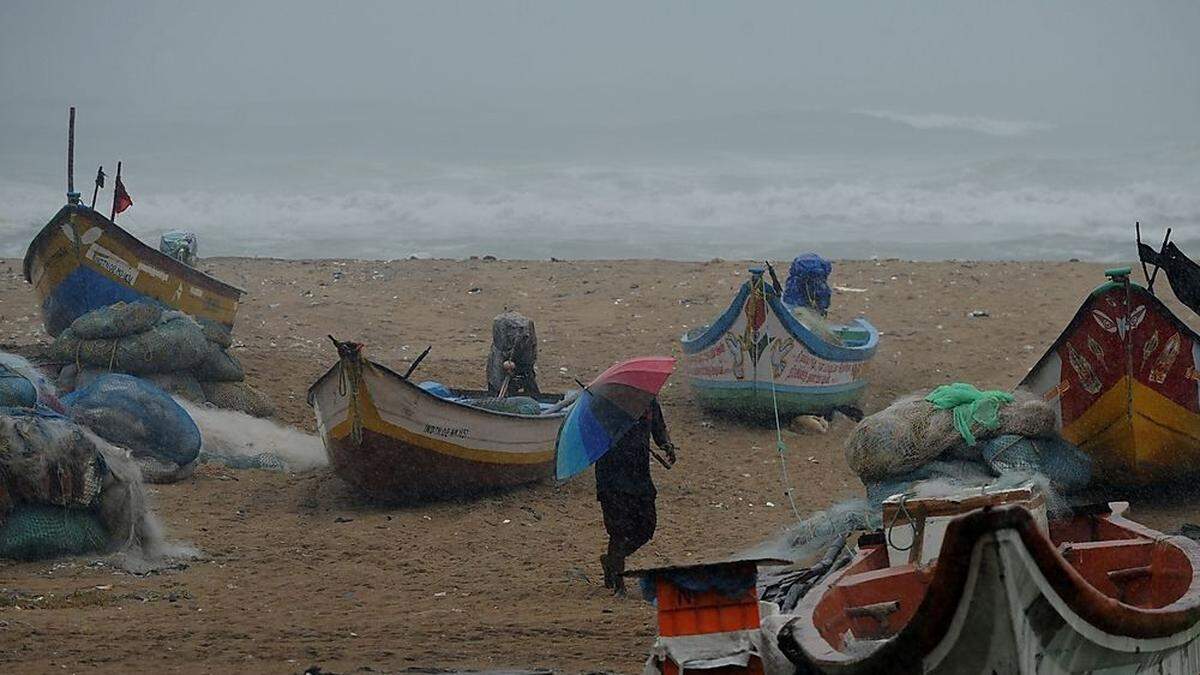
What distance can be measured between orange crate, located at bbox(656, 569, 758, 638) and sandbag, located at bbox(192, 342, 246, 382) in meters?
8.50

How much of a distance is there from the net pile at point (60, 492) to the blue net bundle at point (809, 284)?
6.32 m

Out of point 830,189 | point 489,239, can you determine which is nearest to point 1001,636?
point 489,239

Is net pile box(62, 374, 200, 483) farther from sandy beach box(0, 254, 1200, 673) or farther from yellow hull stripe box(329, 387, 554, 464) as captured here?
yellow hull stripe box(329, 387, 554, 464)

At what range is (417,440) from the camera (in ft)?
37.0

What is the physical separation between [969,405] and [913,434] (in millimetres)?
415

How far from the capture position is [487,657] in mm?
7809

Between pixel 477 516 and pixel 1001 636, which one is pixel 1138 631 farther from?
pixel 477 516

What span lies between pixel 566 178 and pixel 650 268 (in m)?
22.4

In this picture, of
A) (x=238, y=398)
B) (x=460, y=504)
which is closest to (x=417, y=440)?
(x=460, y=504)

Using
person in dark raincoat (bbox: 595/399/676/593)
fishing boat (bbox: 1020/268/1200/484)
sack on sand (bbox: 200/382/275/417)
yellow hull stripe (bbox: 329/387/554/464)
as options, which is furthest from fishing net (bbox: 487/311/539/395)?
fishing boat (bbox: 1020/268/1200/484)

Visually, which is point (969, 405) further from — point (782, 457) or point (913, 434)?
point (782, 457)

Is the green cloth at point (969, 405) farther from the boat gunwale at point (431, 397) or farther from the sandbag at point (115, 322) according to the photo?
the sandbag at point (115, 322)

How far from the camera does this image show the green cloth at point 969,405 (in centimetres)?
994

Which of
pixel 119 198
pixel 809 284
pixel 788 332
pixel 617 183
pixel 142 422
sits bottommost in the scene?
pixel 142 422
